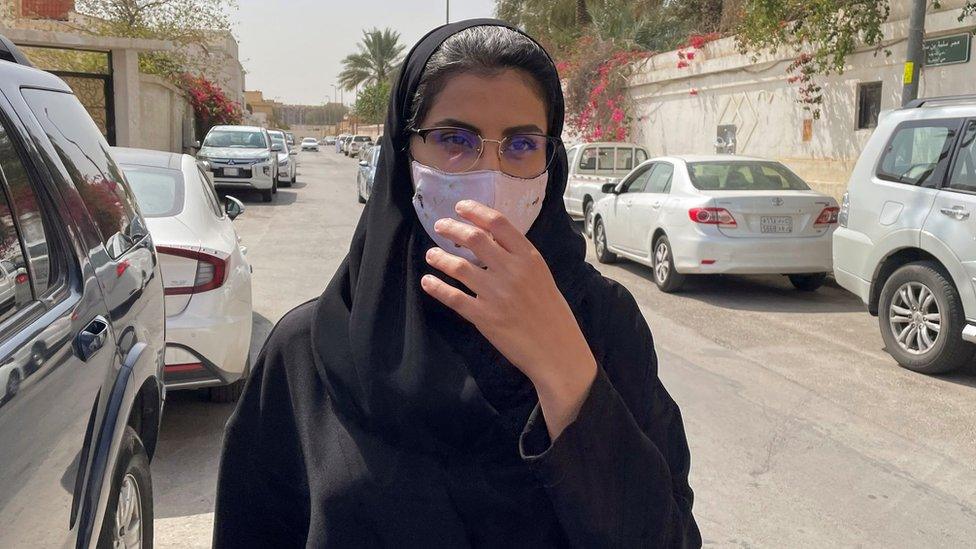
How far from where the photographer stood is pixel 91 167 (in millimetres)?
3176

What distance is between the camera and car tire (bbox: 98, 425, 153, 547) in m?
2.64

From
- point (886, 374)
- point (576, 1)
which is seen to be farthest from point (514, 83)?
point (576, 1)

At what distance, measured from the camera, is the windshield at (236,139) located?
19969 mm

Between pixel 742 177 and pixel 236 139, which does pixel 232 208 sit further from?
pixel 236 139

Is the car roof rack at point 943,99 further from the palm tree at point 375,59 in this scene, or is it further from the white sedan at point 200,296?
the palm tree at point 375,59

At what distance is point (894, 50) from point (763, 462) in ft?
32.4

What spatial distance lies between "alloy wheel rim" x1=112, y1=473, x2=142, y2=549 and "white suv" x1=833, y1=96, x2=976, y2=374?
5034 millimetres

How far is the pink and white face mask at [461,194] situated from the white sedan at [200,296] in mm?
3404

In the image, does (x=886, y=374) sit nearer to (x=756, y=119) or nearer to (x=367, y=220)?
(x=367, y=220)

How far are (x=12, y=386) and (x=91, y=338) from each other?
0.58m

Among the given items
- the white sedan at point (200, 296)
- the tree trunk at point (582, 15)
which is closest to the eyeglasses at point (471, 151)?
the white sedan at point (200, 296)

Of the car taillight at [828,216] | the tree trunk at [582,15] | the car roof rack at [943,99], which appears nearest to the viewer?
the car roof rack at [943,99]

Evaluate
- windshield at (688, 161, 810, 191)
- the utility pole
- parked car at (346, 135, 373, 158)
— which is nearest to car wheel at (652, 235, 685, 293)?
windshield at (688, 161, 810, 191)

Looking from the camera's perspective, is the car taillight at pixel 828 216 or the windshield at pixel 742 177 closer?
the car taillight at pixel 828 216
